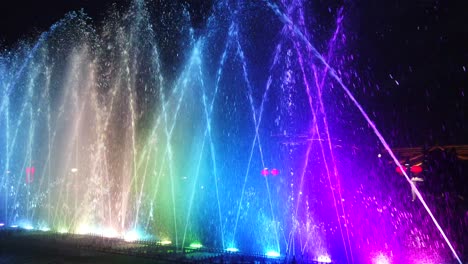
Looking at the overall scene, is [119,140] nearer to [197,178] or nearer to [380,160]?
[197,178]

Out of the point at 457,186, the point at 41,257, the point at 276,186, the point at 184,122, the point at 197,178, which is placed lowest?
the point at 41,257

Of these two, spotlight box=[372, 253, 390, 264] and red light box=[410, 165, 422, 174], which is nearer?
spotlight box=[372, 253, 390, 264]

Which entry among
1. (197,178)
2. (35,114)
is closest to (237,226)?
(197,178)

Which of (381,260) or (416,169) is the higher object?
(416,169)

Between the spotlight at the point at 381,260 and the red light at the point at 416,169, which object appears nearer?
the spotlight at the point at 381,260

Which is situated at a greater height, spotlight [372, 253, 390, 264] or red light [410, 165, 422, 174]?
red light [410, 165, 422, 174]

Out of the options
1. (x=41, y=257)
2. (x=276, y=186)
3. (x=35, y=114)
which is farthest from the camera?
(x=35, y=114)

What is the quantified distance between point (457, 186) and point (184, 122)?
23.4m

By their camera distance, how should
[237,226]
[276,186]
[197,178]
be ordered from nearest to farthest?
1. [237,226]
2. [276,186]
3. [197,178]

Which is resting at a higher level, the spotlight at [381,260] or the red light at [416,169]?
the red light at [416,169]

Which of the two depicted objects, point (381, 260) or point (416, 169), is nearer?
point (381, 260)

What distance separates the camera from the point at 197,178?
117 feet

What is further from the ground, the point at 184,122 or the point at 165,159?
the point at 184,122

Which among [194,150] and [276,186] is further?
[194,150]
